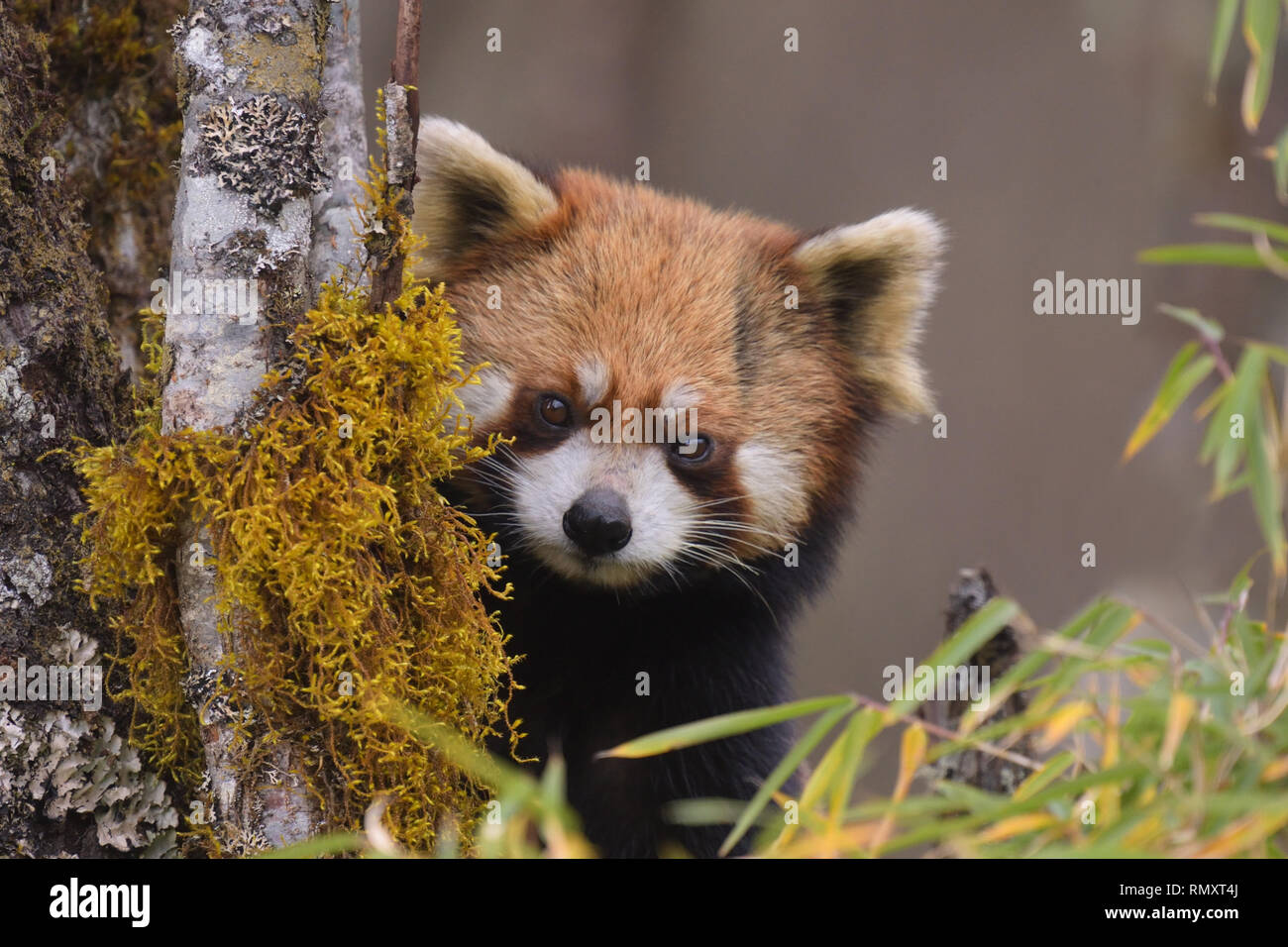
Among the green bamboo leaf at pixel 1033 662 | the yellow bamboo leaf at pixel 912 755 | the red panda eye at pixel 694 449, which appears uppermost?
the red panda eye at pixel 694 449

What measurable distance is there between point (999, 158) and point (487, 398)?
14.9 ft

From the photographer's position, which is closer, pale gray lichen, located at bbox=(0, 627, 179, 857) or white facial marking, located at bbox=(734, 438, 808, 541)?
pale gray lichen, located at bbox=(0, 627, 179, 857)

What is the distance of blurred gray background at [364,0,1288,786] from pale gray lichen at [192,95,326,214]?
3874 millimetres

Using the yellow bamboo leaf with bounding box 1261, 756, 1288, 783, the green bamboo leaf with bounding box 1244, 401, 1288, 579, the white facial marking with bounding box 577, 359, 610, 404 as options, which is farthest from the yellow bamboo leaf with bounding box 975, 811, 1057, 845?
the white facial marking with bounding box 577, 359, 610, 404

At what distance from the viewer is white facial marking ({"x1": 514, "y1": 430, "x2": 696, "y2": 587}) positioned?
8.69 ft

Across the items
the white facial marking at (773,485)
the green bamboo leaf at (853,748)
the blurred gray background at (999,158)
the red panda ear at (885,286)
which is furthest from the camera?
the blurred gray background at (999,158)

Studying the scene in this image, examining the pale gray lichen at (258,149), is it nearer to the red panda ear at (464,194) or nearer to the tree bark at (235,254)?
the tree bark at (235,254)

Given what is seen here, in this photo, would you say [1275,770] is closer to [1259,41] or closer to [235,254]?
[1259,41]

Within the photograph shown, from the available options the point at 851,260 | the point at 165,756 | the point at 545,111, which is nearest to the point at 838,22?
the point at 545,111

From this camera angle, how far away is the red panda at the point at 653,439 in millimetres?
2725

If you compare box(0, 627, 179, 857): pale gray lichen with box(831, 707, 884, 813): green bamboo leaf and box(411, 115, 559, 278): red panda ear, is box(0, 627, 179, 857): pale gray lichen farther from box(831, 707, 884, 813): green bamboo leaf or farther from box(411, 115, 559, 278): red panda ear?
box(831, 707, 884, 813): green bamboo leaf

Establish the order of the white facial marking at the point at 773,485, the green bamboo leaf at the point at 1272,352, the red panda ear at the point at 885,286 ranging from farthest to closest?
the red panda ear at the point at 885,286
the white facial marking at the point at 773,485
the green bamboo leaf at the point at 1272,352

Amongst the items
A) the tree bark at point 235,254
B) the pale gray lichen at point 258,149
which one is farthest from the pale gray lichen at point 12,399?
the pale gray lichen at point 258,149

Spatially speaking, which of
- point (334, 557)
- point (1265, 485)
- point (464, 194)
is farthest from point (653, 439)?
point (1265, 485)
